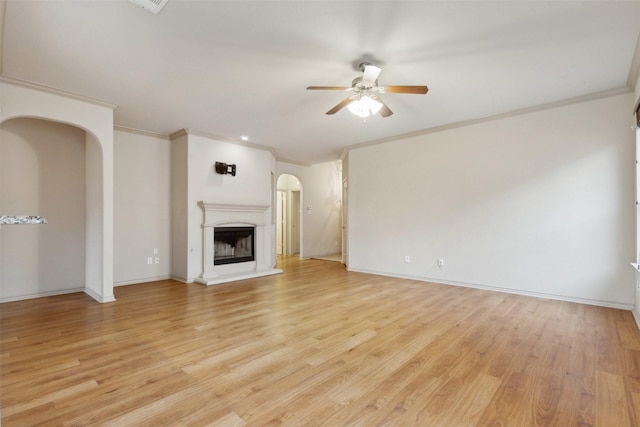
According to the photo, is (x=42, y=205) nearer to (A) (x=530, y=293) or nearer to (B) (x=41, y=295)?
(B) (x=41, y=295)

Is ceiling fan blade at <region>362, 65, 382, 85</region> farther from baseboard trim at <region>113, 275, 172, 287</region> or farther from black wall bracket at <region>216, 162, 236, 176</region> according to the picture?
baseboard trim at <region>113, 275, 172, 287</region>

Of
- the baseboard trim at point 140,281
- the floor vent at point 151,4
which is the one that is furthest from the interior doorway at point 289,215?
the floor vent at point 151,4

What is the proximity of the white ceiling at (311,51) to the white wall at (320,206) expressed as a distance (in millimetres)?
4062

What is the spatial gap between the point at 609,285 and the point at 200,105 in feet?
19.3

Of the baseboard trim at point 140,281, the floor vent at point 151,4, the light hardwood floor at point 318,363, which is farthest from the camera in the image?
the baseboard trim at point 140,281

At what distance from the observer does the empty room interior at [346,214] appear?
77.9 inches

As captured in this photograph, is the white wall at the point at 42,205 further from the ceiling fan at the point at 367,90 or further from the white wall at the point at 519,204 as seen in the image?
the white wall at the point at 519,204

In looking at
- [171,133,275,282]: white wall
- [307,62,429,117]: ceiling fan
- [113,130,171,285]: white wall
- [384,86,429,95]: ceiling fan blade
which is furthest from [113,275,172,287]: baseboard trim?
[384,86,429,95]: ceiling fan blade

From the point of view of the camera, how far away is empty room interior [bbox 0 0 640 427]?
6.49ft

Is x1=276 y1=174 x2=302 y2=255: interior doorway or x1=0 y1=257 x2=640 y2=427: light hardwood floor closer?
x1=0 y1=257 x2=640 y2=427: light hardwood floor

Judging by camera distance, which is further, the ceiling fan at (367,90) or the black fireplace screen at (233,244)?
the black fireplace screen at (233,244)

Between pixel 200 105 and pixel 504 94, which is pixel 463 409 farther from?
pixel 200 105

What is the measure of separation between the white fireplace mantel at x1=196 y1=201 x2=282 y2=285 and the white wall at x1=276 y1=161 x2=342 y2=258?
194 cm

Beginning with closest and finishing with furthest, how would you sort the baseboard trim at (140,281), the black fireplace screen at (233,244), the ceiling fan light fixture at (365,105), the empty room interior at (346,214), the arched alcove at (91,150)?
the empty room interior at (346,214)
the ceiling fan light fixture at (365,105)
the arched alcove at (91,150)
the baseboard trim at (140,281)
the black fireplace screen at (233,244)
